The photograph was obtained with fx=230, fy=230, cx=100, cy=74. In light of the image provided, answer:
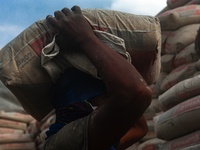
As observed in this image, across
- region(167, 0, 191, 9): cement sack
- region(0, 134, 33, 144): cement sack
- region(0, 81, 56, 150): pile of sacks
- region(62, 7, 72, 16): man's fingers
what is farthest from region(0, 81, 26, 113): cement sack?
region(167, 0, 191, 9): cement sack

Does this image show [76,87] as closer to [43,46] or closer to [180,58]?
[43,46]

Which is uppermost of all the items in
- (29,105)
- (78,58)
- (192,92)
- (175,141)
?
(78,58)

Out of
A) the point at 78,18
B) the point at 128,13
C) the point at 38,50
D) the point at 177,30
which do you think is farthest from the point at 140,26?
the point at 177,30

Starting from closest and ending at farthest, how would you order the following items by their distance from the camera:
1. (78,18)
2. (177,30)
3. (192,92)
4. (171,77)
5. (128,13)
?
(78,18)
(128,13)
(192,92)
(171,77)
(177,30)

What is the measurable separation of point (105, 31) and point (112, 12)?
0.26ft

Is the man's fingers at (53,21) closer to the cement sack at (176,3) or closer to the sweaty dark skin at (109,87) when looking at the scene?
the sweaty dark skin at (109,87)

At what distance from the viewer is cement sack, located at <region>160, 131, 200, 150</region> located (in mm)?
1138

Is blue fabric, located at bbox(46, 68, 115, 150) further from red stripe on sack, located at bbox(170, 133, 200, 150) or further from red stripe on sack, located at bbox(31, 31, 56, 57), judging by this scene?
red stripe on sack, located at bbox(170, 133, 200, 150)

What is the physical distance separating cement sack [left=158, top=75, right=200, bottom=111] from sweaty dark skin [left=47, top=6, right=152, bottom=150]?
2.74 ft

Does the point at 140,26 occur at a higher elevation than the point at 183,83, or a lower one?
higher

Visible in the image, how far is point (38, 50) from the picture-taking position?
26.6 inches

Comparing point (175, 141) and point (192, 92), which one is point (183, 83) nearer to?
point (192, 92)

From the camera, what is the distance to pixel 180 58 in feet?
6.14

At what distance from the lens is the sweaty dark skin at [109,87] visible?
0.54 m
